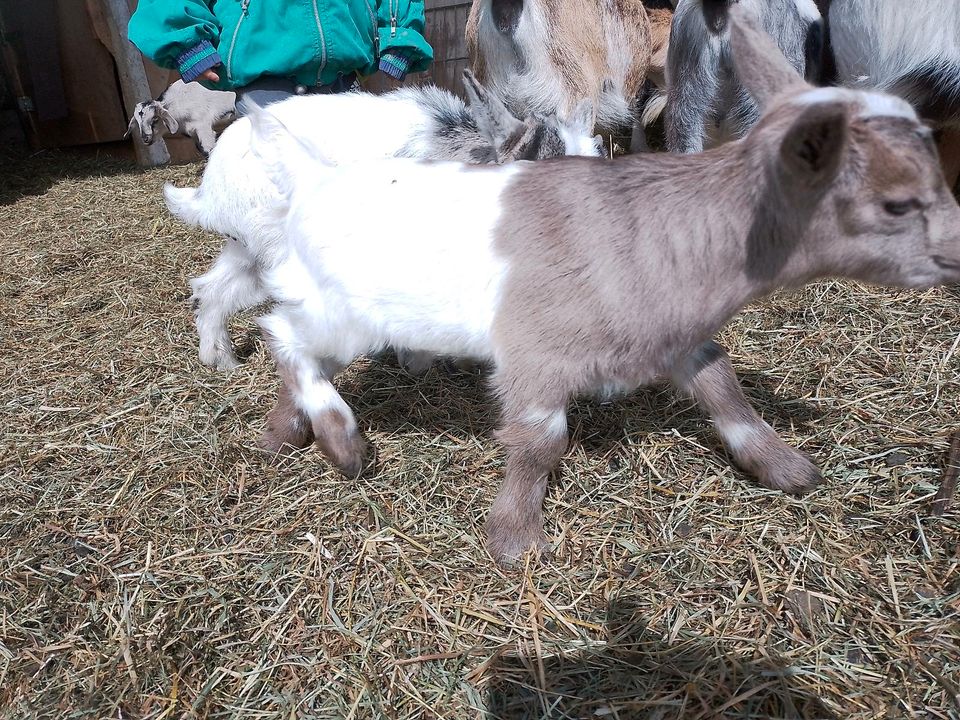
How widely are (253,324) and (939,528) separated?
10.9 ft

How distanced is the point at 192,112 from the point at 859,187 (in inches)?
225

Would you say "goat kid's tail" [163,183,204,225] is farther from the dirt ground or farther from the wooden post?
the wooden post

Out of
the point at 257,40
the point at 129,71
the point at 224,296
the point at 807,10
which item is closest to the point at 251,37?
the point at 257,40

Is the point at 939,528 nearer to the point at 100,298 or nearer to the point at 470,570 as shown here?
the point at 470,570

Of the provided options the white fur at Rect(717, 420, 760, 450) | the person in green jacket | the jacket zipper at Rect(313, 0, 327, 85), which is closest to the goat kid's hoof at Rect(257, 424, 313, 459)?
the white fur at Rect(717, 420, 760, 450)

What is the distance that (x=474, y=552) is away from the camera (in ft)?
7.38

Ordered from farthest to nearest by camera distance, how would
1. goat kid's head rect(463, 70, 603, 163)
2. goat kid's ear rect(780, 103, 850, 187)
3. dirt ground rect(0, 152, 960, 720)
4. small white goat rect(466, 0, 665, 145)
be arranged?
small white goat rect(466, 0, 665, 145)
goat kid's head rect(463, 70, 603, 163)
dirt ground rect(0, 152, 960, 720)
goat kid's ear rect(780, 103, 850, 187)

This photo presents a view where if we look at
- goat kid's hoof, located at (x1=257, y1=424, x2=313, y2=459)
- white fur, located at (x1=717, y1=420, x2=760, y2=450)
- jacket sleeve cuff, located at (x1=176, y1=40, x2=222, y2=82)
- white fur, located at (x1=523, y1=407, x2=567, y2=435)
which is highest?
jacket sleeve cuff, located at (x1=176, y1=40, x2=222, y2=82)

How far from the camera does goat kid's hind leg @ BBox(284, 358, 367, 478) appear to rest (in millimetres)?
2449

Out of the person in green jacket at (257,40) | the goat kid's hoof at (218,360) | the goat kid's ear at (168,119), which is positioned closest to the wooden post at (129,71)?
the goat kid's ear at (168,119)

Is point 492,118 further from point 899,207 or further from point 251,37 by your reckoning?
point 899,207

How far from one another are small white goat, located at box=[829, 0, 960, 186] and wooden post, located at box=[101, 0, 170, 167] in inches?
241

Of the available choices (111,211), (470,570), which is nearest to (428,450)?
(470,570)

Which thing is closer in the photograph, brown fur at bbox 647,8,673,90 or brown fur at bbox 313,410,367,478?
brown fur at bbox 313,410,367,478
